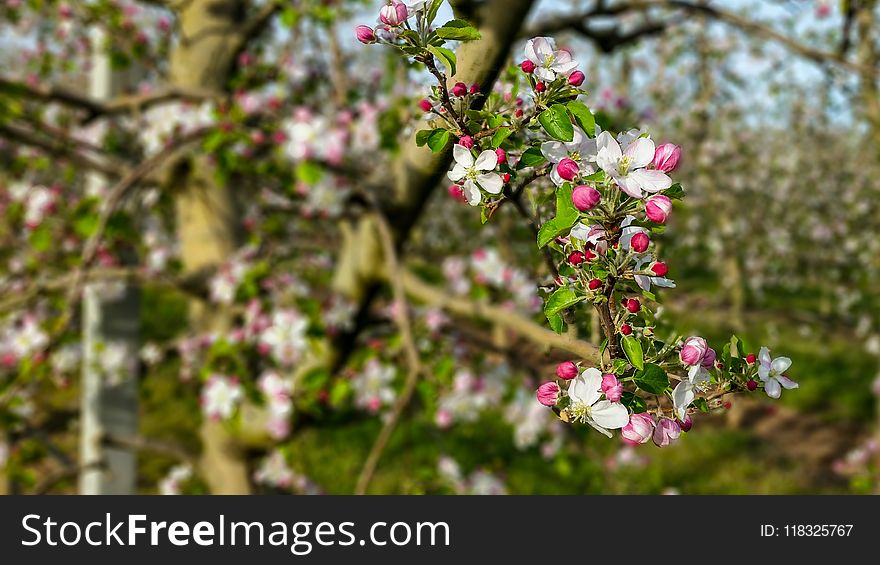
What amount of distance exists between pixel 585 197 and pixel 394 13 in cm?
28

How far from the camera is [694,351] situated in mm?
786

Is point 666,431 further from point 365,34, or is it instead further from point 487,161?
point 365,34

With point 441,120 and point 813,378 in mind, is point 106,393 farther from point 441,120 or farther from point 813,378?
point 813,378

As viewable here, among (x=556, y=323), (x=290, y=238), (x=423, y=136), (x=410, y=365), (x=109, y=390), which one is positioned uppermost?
(x=290, y=238)

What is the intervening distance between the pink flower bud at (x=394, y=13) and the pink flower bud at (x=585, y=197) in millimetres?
264

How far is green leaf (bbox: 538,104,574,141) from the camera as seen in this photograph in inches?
30.1

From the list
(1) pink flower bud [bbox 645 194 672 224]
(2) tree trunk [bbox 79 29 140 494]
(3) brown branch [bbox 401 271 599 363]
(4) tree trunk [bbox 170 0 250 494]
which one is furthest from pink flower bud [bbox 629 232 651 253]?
(2) tree trunk [bbox 79 29 140 494]

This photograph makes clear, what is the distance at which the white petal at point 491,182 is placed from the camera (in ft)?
2.64

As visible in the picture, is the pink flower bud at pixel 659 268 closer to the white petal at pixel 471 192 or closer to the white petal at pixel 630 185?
the white petal at pixel 630 185

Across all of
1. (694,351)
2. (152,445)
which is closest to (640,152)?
(694,351)

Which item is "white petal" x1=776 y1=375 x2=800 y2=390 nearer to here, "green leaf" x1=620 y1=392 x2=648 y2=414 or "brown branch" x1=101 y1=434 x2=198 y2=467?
"green leaf" x1=620 y1=392 x2=648 y2=414

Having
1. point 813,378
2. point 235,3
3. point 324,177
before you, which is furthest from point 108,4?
point 813,378

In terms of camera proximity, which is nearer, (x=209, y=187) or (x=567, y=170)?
A: (x=567, y=170)

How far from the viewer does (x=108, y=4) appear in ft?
11.9
